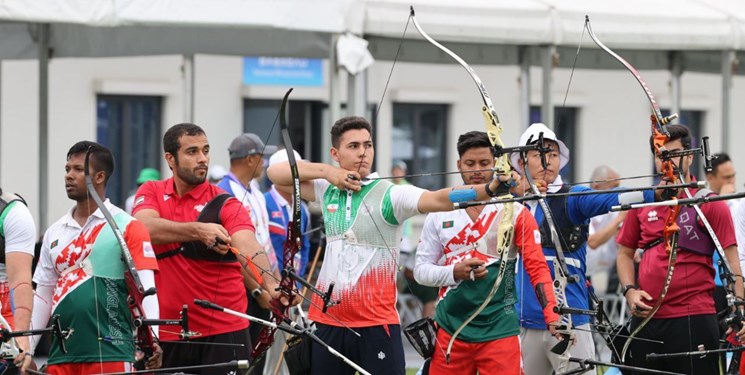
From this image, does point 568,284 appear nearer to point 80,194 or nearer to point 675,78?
point 80,194

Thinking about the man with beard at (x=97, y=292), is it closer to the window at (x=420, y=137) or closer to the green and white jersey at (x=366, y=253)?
the green and white jersey at (x=366, y=253)

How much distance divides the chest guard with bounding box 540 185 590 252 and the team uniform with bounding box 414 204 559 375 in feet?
1.16

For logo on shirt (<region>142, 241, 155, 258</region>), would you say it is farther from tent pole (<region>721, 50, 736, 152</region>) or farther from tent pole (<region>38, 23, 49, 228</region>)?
tent pole (<region>721, 50, 736, 152</region>)

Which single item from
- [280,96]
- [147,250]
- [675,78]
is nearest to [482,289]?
[147,250]

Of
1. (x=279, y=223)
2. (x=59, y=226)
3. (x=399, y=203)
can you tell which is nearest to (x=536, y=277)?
(x=399, y=203)

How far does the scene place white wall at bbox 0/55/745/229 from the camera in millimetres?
16328

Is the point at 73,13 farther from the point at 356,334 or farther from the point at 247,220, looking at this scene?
the point at 356,334

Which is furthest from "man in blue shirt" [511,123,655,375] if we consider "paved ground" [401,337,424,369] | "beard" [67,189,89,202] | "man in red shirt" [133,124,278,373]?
"paved ground" [401,337,424,369]

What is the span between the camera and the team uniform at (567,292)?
7.10 metres

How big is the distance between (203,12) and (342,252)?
3.49 metres

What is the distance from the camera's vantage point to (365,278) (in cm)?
644

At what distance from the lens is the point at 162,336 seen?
6.81 metres

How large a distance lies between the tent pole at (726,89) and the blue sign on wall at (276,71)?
6.87 meters

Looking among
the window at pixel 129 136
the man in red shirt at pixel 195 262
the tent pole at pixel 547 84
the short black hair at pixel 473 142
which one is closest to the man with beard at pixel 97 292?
the man in red shirt at pixel 195 262
